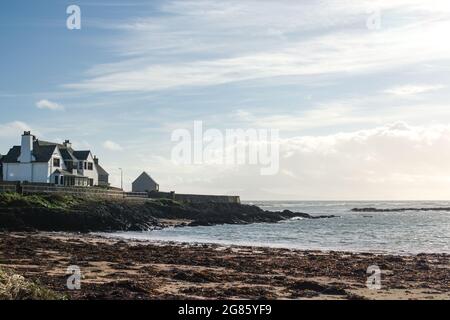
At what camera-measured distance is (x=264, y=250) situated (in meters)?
36.9

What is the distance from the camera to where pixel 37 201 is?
54.4 meters

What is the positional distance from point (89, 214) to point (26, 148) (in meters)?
22.8

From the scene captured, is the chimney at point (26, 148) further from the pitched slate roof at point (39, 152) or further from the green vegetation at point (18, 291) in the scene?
the green vegetation at point (18, 291)

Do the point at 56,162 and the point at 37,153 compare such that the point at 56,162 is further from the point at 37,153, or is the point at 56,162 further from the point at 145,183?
the point at 145,183

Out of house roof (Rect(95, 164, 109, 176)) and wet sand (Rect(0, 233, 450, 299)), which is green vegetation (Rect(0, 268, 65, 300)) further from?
house roof (Rect(95, 164, 109, 176))

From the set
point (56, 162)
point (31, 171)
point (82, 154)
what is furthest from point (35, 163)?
point (82, 154)

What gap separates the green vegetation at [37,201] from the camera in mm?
52062

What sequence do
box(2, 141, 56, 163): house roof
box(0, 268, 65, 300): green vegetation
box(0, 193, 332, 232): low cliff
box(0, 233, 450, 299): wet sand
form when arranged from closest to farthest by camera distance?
box(0, 268, 65, 300): green vegetation
box(0, 233, 450, 299): wet sand
box(0, 193, 332, 232): low cliff
box(2, 141, 56, 163): house roof

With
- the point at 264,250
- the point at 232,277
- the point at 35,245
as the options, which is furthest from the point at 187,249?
the point at 232,277

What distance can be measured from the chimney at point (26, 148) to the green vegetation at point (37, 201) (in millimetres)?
15321

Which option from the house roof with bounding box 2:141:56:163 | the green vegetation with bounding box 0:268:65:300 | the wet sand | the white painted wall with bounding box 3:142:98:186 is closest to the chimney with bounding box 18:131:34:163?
the white painted wall with bounding box 3:142:98:186

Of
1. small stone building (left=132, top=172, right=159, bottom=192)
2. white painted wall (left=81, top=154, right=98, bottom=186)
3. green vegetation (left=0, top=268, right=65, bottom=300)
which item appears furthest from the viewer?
small stone building (left=132, top=172, right=159, bottom=192)

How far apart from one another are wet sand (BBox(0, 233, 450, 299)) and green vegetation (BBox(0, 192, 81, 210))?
18.0m

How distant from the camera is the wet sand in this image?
18.0 metres
